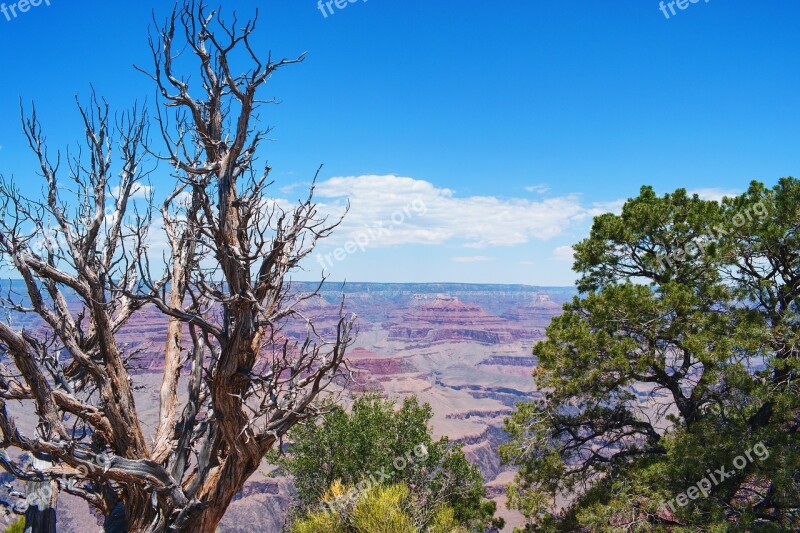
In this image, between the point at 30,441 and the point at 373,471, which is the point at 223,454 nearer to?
the point at 30,441

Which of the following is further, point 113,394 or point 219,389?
point 113,394

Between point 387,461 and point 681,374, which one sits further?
point 387,461

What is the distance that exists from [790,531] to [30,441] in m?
12.4

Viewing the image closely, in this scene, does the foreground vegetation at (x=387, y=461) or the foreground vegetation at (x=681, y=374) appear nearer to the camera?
the foreground vegetation at (x=681, y=374)

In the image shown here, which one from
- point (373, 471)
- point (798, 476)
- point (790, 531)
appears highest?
point (798, 476)

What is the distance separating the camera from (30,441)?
21.2 feet

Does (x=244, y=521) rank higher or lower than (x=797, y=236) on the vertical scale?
lower

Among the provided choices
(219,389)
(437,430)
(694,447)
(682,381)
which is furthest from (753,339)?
(437,430)

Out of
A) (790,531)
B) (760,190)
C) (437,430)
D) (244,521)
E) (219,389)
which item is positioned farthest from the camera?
(437,430)

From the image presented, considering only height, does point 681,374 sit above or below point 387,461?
above

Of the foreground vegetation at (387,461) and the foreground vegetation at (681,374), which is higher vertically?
the foreground vegetation at (681,374)

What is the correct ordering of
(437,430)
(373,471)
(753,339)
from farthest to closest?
(437,430), (373,471), (753,339)

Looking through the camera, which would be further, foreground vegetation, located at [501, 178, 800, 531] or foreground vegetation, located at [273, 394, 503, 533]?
foreground vegetation, located at [273, 394, 503, 533]

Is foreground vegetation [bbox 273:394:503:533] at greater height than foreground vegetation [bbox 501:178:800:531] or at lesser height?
lesser
